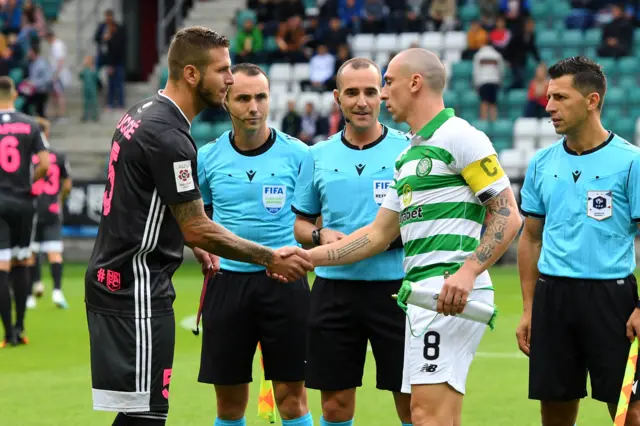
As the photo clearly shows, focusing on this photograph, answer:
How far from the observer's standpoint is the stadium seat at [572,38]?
22734 mm

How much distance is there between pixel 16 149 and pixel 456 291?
24.7ft

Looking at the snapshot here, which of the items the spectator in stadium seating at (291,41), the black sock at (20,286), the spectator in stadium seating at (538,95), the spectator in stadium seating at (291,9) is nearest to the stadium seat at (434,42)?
the spectator in stadium seating at (538,95)

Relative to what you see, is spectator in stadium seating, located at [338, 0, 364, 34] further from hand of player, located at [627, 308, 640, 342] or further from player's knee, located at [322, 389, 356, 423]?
hand of player, located at [627, 308, 640, 342]

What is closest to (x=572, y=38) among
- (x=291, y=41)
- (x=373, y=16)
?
(x=373, y=16)

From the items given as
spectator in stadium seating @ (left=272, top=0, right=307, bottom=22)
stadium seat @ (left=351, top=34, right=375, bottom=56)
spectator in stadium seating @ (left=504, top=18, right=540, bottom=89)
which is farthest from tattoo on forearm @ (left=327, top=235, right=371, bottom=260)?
spectator in stadium seating @ (left=272, top=0, right=307, bottom=22)

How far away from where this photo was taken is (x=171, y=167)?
5477 millimetres

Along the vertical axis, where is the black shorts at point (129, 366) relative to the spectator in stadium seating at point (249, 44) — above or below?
below

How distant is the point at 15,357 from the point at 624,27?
14366mm

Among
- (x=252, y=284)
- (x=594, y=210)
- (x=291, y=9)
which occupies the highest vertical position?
(x=291, y=9)

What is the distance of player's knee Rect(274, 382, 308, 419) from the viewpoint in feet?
23.4

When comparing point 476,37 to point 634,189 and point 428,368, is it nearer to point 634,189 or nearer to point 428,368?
point 634,189

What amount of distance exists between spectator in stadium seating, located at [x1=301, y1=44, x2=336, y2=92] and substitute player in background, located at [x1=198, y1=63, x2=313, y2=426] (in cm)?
1630

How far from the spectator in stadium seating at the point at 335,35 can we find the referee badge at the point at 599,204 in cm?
1778

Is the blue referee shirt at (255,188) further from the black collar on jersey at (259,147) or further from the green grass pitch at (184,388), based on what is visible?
the green grass pitch at (184,388)
